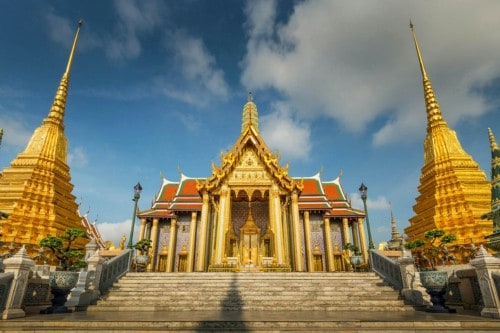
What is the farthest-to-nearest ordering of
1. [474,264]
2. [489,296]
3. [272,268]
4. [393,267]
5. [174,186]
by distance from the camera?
[174,186] → [272,268] → [393,267] → [474,264] → [489,296]

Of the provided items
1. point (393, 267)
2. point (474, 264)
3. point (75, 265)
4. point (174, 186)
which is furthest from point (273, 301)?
point (174, 186)

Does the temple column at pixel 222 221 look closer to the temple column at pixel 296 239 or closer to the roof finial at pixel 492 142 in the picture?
the temple column at pixel 296 239

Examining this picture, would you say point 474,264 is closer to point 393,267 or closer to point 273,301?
point 393,267

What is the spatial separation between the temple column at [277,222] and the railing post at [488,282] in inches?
397

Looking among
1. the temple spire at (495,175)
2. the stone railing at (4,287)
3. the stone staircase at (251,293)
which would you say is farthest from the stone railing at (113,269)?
the temple spire at (495,175)

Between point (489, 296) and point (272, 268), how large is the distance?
9996mm

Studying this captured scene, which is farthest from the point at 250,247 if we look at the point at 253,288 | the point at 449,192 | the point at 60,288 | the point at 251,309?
the point at 449,192

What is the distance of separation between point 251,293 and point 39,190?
64.8ft

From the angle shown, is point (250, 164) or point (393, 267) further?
point (250, 164)

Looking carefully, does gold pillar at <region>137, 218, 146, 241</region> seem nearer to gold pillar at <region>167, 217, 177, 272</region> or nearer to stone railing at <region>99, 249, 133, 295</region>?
gold pillar at <region>167, 217, 177, 272</region>

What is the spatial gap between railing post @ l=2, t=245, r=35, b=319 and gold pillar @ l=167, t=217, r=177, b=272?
1596 centimetres

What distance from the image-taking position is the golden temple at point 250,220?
16844 millimetres

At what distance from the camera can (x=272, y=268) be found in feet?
A: 49.4

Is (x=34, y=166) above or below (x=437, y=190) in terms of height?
above
